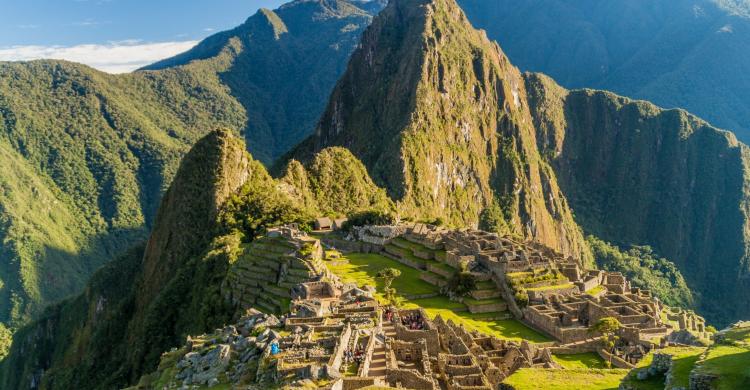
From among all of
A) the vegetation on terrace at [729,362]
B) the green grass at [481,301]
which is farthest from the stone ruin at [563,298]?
the vegetation on terrace at [729,362]

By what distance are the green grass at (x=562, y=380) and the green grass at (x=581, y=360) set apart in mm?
12584

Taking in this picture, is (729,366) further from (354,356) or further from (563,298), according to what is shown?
(563,298)

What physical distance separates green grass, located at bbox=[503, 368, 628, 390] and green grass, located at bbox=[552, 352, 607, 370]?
1258 centimetres

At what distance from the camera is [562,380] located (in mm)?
29938

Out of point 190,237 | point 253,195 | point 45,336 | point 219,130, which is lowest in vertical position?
point 45,336

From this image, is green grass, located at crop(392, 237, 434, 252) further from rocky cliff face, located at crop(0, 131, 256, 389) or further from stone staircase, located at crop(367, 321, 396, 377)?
stone staircase, located at crop(367, 321, 396, 377)

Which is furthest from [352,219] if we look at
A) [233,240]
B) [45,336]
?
[45,336]

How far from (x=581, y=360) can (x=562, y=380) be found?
18.1m

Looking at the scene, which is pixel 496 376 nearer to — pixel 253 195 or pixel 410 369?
pixel 410 369

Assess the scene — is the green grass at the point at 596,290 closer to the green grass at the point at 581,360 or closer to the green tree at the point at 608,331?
the green tree at the point at 608,331

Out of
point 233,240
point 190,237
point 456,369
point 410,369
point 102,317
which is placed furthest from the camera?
point 102,317

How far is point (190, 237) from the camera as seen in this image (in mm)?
110438

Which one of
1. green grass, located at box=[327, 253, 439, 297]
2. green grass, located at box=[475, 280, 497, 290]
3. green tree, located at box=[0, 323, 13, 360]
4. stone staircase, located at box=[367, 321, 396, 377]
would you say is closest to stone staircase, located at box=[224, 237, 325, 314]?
green grass, located at box=[327, 253, 439, 297]

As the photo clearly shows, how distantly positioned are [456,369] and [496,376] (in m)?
3.40
